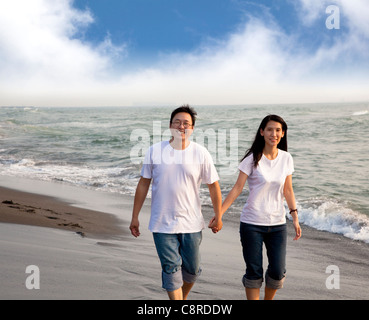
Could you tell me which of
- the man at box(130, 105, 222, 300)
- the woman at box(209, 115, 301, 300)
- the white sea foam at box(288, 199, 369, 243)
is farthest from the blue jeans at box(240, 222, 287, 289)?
the white sea foam at box(288, 199, 369, 243)

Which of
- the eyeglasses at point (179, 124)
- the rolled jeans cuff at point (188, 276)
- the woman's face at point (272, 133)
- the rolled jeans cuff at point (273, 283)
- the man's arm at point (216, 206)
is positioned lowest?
the rolled jeans cuff at point (273, 283)

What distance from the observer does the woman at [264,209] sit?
3.56m

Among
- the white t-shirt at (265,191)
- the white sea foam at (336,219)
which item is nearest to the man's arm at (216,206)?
the white t-shirt at (265,191)

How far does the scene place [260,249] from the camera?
140 inches

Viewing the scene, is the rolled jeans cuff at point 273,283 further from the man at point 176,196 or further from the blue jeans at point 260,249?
the man at point 176,196

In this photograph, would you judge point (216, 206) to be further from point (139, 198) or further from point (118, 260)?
point (118, 260)


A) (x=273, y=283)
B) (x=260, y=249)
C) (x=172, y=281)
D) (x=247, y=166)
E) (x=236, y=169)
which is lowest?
(x=236, y=169)

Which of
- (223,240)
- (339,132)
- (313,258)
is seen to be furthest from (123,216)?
(339,132)

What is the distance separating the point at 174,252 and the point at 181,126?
104cm

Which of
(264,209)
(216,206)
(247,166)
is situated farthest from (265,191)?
(216,206)

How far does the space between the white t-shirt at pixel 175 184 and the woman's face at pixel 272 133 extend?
60 cm

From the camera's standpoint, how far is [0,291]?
12.7 feet

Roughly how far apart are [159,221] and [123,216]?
5.45 m
